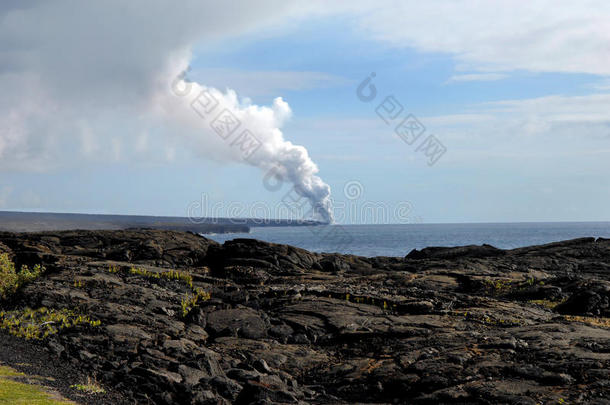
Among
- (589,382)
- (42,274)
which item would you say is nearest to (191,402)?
(589,382)

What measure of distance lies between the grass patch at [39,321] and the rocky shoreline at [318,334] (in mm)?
118

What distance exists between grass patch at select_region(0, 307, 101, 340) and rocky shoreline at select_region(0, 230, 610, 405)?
118 millimetres

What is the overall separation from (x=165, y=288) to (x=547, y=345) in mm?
20029

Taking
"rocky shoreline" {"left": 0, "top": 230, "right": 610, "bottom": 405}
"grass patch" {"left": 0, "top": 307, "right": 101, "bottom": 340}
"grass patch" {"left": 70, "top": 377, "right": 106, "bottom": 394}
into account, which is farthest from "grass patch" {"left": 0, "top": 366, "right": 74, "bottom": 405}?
"grass patch" {"left": 0, "top": 307, "right": 101, "bottom": 340}

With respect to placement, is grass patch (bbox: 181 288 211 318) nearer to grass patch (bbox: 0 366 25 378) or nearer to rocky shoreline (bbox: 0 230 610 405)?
rocky shoreline (bbox: 0 230 610 405)

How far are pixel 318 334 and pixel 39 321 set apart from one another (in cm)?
1217

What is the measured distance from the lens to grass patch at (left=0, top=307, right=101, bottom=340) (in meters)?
22.7

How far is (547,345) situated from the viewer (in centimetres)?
1936

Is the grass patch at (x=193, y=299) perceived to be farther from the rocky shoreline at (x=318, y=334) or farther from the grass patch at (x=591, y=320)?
the grass patch at (x=591, y=320)

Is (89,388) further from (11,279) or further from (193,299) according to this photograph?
(11,279)

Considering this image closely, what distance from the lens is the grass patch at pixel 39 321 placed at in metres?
22.7

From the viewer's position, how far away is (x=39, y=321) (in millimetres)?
23844

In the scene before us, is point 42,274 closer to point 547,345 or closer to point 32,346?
point 32,346

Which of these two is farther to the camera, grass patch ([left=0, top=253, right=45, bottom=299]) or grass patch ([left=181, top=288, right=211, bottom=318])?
grass patch ([left=0, top=253, right=45, bottom=299])
